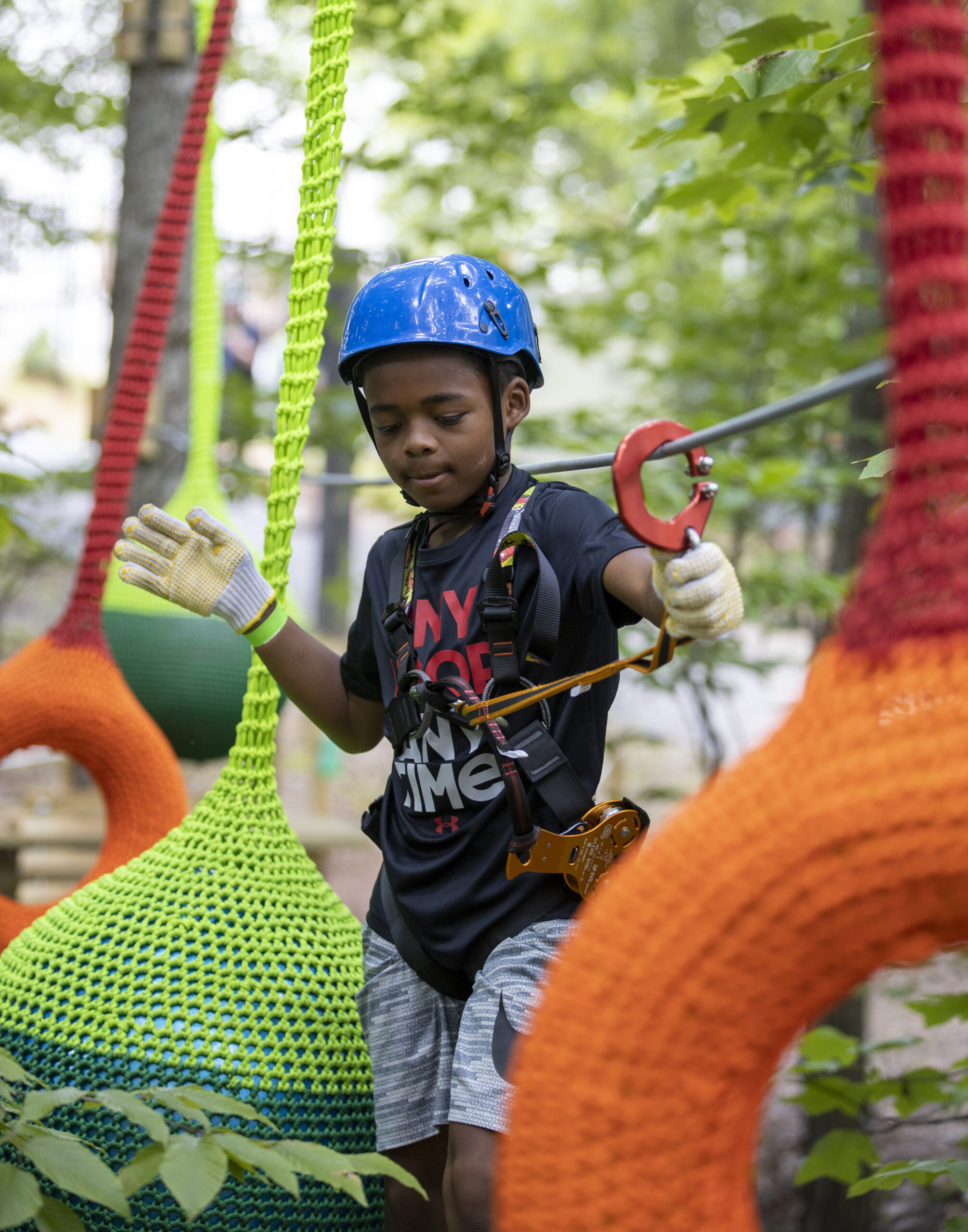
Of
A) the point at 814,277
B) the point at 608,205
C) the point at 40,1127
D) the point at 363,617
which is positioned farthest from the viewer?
the point at 608,205

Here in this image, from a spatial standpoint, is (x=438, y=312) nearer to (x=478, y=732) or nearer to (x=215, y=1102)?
(x=478, y=732)

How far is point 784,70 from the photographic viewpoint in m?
2.03

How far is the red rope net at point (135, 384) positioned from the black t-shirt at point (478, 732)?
76 cm

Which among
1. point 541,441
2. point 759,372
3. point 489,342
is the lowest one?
point 489,342

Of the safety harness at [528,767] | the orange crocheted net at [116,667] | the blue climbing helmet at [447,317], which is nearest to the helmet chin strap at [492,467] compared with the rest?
the blue climbing helmet at [447,317]

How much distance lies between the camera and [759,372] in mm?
5133

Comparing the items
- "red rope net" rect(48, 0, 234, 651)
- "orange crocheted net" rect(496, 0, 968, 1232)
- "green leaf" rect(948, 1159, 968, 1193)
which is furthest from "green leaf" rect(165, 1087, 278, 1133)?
"red rope net" rect(48, 0, 234, 651)

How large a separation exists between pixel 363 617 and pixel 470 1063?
0.78m

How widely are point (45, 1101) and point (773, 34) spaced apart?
86.2 inches

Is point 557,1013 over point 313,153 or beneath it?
beneath

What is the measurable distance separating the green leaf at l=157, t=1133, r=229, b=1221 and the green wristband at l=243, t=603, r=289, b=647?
84cm

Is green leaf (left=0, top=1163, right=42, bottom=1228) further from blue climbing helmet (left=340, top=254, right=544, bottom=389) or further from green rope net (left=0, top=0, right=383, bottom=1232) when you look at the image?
blue climbing helmet (left=340, top=254, right=544, bottom=389)

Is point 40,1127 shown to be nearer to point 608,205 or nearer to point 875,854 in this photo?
point 875,854

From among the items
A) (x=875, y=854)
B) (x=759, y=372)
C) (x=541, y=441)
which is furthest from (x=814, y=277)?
(x=875, y=854)
